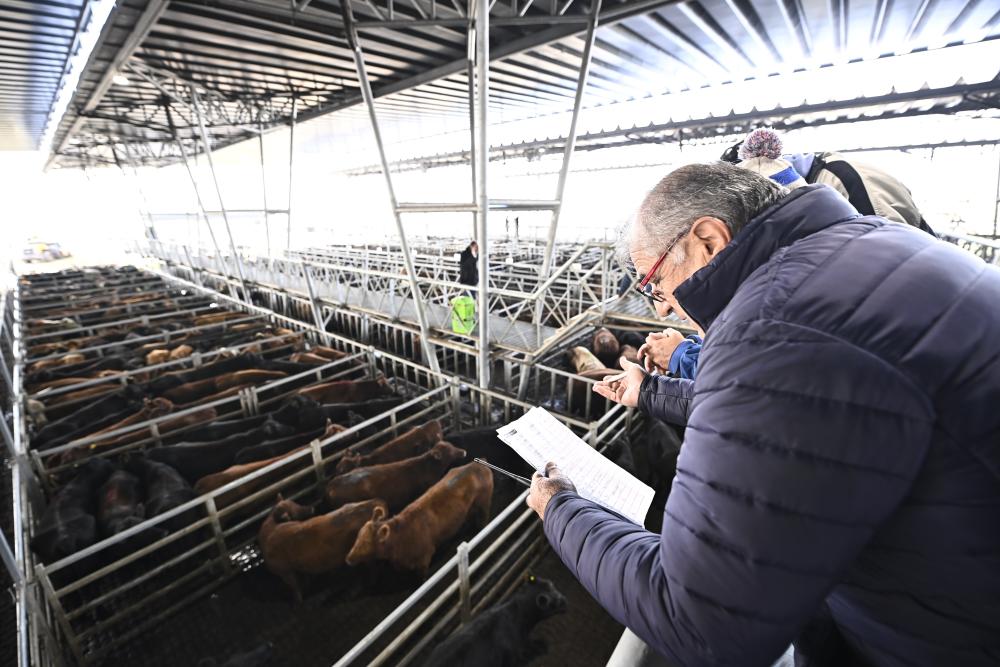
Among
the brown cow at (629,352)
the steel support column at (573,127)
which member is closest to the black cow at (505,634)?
the steel support column at (573,127)

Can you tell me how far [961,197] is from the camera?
18.0 metres

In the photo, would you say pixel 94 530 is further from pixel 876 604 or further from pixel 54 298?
pixel 54 298

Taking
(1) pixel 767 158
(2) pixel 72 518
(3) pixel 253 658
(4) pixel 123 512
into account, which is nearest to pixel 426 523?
(3) pixel 253 658

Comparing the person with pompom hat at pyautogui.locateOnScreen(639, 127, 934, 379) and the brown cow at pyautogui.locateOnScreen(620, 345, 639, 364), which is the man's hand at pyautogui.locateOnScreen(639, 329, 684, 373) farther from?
the brown cow at pyautogui.locateOnScreen(620, 345, 639, 364)

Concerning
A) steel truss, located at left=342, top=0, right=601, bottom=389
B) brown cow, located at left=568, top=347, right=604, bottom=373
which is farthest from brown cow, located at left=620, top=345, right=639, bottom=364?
steel truss, located at left=342, top=0, right=601, bottom=389

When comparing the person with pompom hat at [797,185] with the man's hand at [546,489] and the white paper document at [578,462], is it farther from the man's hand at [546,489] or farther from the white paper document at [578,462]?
the man's hand at [546,489]

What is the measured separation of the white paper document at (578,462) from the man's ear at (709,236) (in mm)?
1050

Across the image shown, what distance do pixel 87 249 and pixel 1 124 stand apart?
87.0 feet

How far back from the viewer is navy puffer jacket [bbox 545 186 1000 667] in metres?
0.78

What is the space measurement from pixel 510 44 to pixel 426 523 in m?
6.27

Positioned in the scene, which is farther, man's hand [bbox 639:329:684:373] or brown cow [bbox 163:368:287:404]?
brown cow [bbox 163:368:287:404]

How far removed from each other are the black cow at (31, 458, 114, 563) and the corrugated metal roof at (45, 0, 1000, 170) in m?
5.43

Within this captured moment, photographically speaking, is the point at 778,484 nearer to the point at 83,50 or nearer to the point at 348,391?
the point at 348,391

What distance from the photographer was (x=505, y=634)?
3.40m
